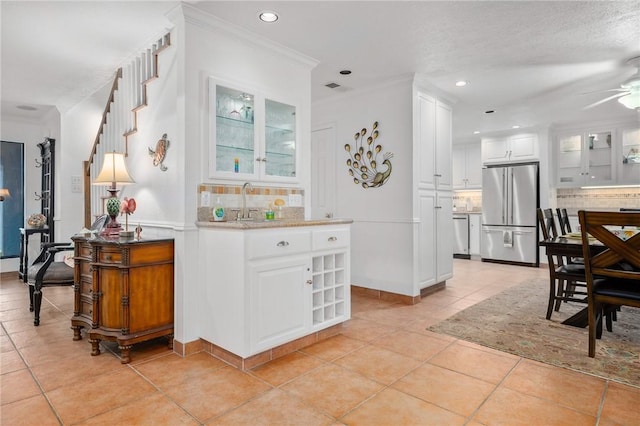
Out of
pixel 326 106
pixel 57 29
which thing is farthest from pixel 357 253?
pixel 57 29

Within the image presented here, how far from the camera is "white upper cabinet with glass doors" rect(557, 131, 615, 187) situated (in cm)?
616

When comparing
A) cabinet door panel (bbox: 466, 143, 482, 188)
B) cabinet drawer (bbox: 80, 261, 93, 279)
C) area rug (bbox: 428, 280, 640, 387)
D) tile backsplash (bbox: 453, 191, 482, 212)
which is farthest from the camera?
tile backsplash (bbox: 453, 191, 482, 212)

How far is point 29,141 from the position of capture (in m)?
6.02

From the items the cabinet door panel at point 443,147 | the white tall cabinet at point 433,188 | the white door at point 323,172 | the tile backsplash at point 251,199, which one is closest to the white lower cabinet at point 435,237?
the white tall cabinet at point 433,188

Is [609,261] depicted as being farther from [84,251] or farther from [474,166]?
[474,166]

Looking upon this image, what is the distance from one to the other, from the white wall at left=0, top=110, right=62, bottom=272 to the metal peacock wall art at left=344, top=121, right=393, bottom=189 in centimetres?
461

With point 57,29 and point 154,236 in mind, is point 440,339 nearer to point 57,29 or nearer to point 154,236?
point 154,236

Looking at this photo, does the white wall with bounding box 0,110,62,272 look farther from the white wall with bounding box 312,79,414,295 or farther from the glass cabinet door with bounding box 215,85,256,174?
Result: the white wall with bounding box 312,79,414,295

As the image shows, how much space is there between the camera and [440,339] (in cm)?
294

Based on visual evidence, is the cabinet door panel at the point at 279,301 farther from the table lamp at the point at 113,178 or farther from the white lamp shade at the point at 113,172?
the white lamp shade at the point at 113,172

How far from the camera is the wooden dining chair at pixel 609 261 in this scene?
7.75ft

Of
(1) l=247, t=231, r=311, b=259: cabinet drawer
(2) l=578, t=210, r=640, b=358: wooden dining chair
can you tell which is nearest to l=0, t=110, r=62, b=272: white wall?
(1) l=247, t=231, r=311, b=259: cabinet drawer

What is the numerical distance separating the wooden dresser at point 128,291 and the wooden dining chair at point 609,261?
2.96 m

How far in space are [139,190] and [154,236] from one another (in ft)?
1.61
